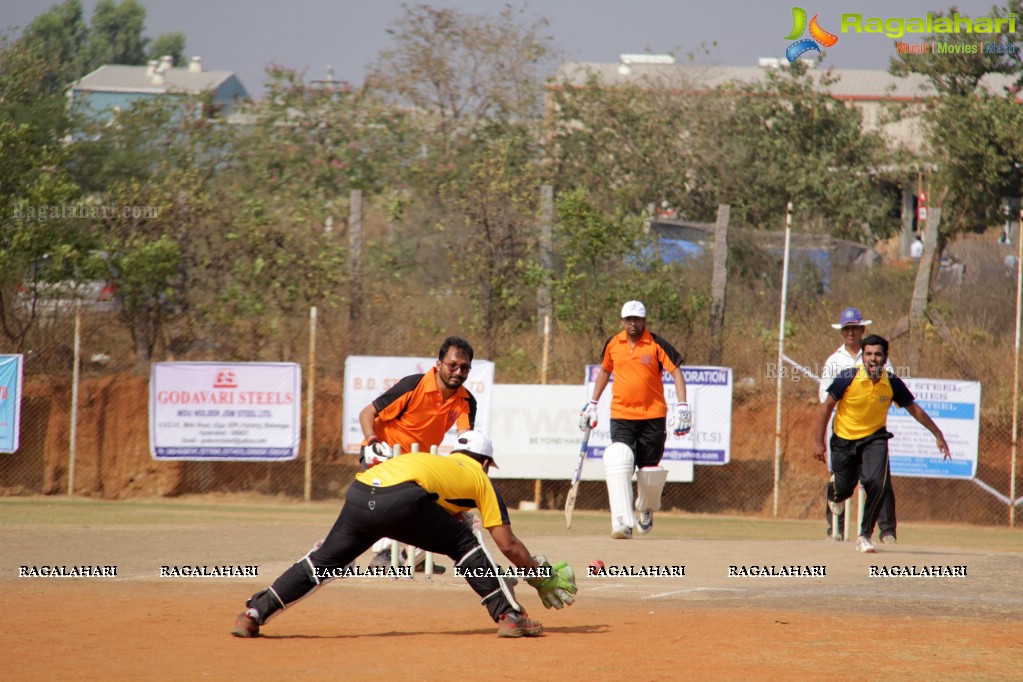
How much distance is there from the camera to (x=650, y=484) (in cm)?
1209

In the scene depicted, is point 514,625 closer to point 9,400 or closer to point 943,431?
point 943,431

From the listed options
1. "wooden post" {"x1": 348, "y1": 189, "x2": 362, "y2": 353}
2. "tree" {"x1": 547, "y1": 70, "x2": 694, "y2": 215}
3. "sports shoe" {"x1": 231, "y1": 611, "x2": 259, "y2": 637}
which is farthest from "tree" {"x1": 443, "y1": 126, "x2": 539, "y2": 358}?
"sports shoe" {"x1": 231, "y1": 611, "x2": 259, "y2": 637}

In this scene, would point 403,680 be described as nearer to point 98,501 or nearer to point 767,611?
point 767,611

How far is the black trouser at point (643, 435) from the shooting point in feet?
39.7

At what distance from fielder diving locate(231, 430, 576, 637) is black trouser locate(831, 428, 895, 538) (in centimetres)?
468

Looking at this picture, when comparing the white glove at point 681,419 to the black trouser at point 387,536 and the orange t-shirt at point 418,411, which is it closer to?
the orange t-shirt at point 418,411

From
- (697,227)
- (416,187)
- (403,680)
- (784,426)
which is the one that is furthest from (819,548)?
(416,187)

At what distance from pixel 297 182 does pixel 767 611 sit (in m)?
23.5

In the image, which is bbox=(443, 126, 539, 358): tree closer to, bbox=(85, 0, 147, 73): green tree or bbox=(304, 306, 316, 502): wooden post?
bbox=(304, 306, 316, 502): wooden post

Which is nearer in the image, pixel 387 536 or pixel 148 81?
pixel 387 536

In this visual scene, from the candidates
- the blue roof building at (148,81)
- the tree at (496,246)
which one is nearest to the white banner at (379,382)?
the tree at (496,246)

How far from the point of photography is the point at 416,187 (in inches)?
1142

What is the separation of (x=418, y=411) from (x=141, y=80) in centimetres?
6482

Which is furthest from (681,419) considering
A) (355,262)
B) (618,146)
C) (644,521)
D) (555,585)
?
(618,146)
